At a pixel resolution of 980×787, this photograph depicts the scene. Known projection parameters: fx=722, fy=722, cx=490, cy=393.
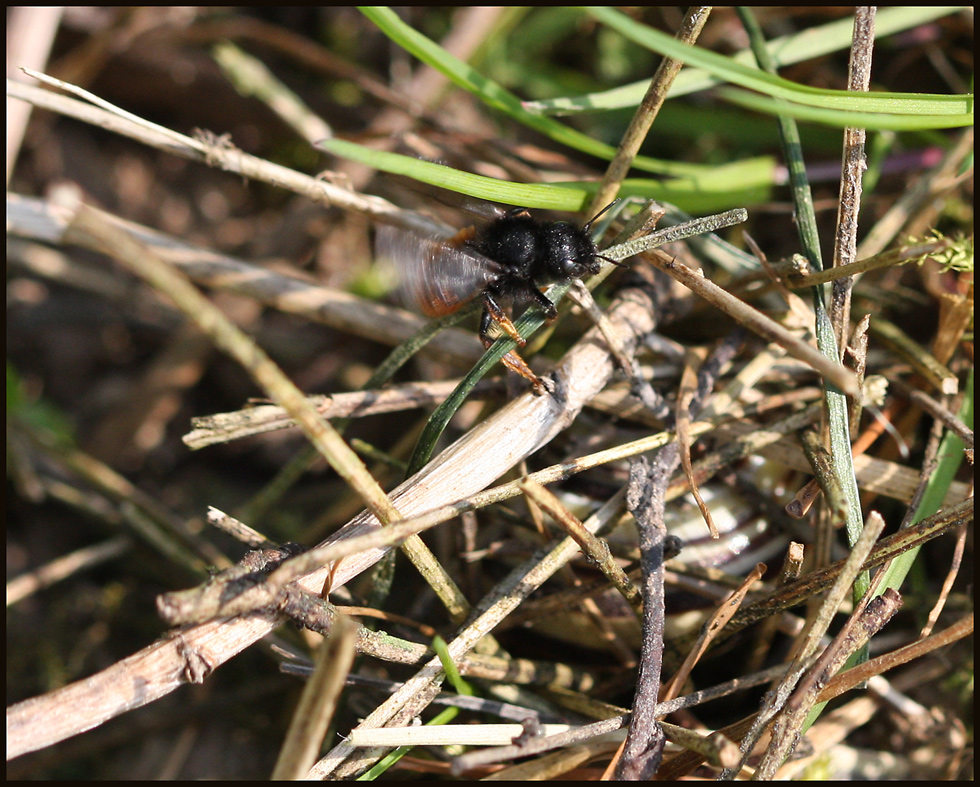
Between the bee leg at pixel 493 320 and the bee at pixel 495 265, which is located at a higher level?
the bee at pixel 495 265

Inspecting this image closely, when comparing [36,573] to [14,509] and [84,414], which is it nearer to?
[14,509]

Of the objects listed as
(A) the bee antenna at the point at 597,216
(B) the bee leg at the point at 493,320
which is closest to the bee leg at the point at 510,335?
(B) the bee leg at the point at 493,320

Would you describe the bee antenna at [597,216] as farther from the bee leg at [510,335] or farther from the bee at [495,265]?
the bee leg at [510,335]

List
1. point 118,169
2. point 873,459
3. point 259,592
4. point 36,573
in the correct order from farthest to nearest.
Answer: point 118,169
point 36,573
point 873,459
point 259,592

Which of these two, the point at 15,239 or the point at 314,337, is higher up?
the point at 15,239

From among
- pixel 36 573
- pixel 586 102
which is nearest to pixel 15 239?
pixel 36 573

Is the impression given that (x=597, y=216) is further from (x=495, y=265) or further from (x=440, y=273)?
(x=440, y=273)

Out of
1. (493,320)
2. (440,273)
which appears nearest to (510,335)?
(493,320)

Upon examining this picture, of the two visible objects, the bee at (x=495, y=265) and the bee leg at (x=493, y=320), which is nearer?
the bee leg at (x=493, y=320)
